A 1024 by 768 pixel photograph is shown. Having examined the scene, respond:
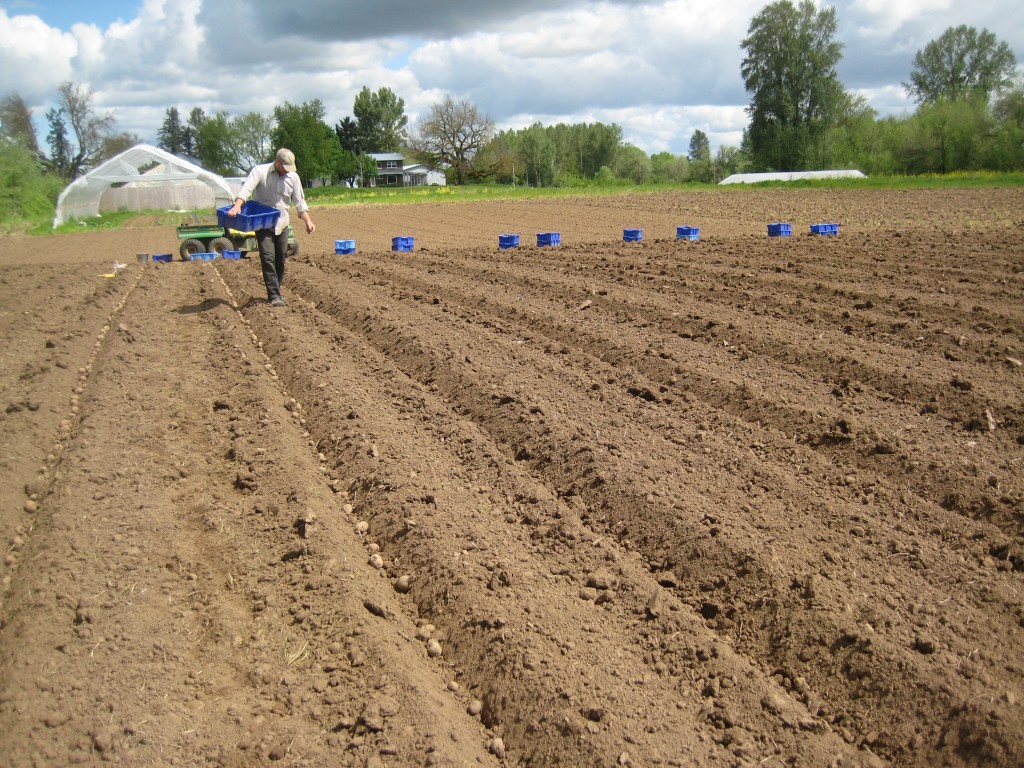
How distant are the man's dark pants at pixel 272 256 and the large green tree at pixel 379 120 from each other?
112 meters

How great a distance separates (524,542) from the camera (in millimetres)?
4227

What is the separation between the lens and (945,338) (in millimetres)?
7777

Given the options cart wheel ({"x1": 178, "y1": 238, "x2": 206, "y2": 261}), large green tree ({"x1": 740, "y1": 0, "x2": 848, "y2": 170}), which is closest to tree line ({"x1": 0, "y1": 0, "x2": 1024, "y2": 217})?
large green tree ({"x1": 740, "y1": 0, "x2": 848, "y2": 170})

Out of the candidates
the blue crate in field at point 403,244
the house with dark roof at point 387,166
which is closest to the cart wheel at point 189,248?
the blue crate in field at point 403,244

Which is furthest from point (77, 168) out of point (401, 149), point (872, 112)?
point (872, 112)

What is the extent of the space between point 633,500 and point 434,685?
1748 mm

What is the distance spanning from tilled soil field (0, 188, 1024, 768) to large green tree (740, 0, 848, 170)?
255 feet

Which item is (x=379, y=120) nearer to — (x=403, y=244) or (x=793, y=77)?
(x=793, y=77)

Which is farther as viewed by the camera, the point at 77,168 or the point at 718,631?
the point at 77,168

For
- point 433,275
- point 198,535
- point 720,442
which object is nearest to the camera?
point 198,535

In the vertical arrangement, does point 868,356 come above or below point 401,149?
below

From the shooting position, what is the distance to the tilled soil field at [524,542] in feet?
9.68

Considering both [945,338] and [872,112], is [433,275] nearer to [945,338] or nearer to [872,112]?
[945,338]

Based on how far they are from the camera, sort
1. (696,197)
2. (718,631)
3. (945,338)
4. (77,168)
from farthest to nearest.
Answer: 1. (77,168)
2. (696,197)
3. (945,338)
4. (718,631)
